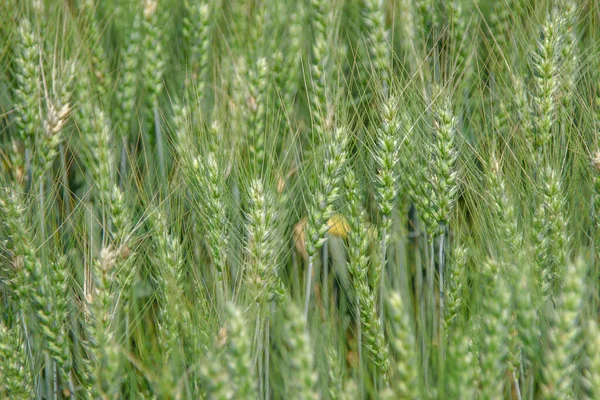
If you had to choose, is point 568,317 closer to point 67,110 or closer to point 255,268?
point 255,268

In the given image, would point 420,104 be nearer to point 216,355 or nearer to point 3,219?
point 216,355

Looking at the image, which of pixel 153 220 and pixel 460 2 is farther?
pixel 460 2

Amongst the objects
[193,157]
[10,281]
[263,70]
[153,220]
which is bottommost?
[10,281]

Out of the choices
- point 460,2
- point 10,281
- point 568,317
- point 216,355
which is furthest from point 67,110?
point 568,317

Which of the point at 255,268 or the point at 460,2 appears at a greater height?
the point at 460,2

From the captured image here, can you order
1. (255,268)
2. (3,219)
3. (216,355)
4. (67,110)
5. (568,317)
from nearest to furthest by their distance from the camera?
(568,317) < (216,355) < (255,268) < (3,219) < (67,110)

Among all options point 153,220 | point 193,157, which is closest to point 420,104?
point 193,157

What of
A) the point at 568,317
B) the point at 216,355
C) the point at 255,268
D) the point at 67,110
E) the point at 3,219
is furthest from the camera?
the point at 67,110
